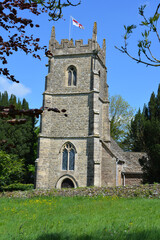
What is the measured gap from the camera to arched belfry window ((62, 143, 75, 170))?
22.6 meters

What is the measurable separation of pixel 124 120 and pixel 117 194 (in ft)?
98.0

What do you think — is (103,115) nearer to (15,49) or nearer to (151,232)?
(151,232)

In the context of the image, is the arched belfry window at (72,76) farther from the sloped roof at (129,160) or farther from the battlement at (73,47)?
the sloped roof at (129,160)

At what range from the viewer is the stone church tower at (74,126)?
2217 cm

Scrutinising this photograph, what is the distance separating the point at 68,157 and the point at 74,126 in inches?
101

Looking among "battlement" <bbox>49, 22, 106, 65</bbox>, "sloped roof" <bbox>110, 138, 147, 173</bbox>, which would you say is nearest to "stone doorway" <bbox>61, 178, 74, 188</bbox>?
"sloped roof" <bbox>110, 138, 147, 173</bbox>

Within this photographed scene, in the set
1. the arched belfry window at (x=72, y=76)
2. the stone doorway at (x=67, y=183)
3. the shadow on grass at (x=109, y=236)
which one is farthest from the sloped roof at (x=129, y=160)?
the shadow on grass at (x=109, y=236)

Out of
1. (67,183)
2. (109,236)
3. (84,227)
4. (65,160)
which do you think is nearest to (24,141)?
(65,160)

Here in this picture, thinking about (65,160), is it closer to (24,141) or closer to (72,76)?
(72,76)

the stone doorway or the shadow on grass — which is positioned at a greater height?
the shadow on grass

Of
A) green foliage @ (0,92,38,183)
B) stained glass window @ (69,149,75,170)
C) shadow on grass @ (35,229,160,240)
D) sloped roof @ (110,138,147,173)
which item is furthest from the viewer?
green foliage @ (0,92,38,183)

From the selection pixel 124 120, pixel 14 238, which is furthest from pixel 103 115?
pixel 14 238

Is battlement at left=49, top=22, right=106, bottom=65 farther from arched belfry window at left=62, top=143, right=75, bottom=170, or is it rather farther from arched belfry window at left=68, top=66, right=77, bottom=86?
arched belfry window at left=62, top=143, right=75, bottom=170

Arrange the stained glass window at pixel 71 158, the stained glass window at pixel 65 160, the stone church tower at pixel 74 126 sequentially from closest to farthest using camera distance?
the stone church tower at pixel 74 126 → the stained glass window at pixel 71 158 → the stained glass window at pixel 65 160
